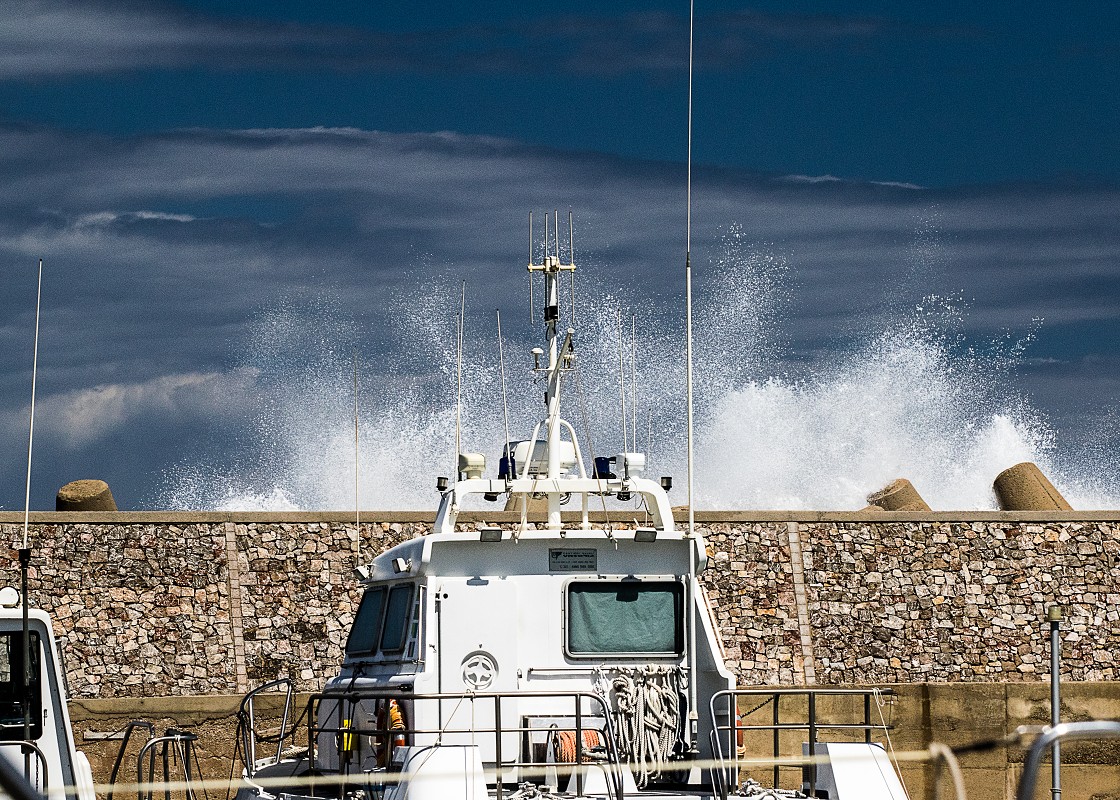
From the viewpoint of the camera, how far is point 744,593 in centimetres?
2222

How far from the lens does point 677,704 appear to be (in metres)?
10.8

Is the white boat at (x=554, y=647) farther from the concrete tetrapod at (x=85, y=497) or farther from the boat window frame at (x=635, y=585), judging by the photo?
the concrete tetrapod at (x=85, y=497)

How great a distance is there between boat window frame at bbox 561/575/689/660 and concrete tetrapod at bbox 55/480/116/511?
45.8 feet

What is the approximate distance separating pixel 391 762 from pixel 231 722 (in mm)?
6875

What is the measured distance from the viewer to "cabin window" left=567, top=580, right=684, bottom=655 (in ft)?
36.7

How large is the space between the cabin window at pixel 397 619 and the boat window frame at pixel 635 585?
117 centimetres

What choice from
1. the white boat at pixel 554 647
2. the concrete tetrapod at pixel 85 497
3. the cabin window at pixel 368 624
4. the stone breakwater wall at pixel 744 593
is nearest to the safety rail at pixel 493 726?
the white boat at pixel 554 647

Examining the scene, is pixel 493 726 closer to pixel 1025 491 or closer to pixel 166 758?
pixel 166 758

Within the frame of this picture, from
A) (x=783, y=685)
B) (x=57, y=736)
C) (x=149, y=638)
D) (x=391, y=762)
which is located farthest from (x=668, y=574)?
(x=149, y=638)

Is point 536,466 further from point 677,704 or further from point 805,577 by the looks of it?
point 805,577

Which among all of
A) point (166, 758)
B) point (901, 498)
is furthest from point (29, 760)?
point (901, 498)

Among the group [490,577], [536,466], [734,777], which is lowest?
[734,777]

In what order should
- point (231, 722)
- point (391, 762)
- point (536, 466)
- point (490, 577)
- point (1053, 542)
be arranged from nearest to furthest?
1. point (391, 762)
2. point (490, 577)
3. point (536, 466)
4. point (231, 722)
5. point (1053, 542)

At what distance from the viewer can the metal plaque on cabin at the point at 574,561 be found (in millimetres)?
11266
